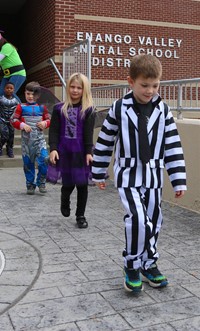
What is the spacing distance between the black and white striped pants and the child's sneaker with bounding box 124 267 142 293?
0.05m

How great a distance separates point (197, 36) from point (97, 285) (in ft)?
39.3

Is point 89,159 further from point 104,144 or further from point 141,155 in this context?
point 141,155

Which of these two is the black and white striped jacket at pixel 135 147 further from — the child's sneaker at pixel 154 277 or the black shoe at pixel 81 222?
the black shoe at pixel 81 222

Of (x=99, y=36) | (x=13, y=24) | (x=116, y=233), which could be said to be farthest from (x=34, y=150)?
(x=13, y=24)

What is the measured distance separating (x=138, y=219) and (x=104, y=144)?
630 millimetres

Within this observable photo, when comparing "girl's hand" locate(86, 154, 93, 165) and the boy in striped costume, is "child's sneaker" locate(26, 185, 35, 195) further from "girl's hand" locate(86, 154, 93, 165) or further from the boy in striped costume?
the boy in striped costume

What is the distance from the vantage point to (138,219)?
122 inches

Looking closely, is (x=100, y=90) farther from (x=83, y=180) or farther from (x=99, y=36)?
(x=83, y=180)

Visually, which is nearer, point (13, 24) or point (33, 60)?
point (33, 60)

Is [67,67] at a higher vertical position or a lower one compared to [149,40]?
lower

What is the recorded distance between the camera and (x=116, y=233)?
15.8 ft

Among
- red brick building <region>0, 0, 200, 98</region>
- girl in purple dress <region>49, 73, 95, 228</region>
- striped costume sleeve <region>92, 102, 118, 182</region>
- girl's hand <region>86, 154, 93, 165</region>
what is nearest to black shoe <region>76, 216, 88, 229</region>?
Answer: girl in purple dress <region>49, 73, 95, 228</region>

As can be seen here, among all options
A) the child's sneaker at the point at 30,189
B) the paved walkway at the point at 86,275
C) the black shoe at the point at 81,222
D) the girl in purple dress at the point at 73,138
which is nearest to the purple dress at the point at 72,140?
the girl in purple dress at the point at 73,138

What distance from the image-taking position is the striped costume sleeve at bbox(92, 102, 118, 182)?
3252 mm
